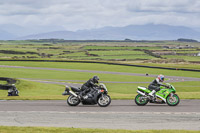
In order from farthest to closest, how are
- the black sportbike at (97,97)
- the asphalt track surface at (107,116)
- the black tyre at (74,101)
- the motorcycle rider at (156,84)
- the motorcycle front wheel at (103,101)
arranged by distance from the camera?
the black tyre at (74,101), the motorcycle rider at (156,84), the motorcycle front wheel at (103,101), the black sportbike at (97,97), the asphalt track surface at (107,116)

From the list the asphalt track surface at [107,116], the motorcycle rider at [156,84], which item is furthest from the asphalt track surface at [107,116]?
the motorcycle rider at [156,84]

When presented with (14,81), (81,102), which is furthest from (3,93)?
(81,102)

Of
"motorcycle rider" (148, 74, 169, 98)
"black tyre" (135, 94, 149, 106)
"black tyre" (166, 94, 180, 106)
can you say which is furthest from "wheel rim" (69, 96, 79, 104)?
"black tyre" (166, 94, 180, 106)

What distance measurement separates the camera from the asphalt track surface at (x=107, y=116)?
15508 mm

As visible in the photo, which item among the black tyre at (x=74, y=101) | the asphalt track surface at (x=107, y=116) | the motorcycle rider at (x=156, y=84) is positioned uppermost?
the motorcycle rider at (x=156, y=84)

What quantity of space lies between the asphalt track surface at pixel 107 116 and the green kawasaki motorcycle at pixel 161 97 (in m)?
0.42

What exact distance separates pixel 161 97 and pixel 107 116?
17.6 ft

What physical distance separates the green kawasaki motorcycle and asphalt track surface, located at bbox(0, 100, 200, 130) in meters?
0.42

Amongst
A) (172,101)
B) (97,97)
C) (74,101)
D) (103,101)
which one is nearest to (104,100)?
(103,101)

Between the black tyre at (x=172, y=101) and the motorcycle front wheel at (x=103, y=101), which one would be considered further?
the black tyre at (x=172, y=101)

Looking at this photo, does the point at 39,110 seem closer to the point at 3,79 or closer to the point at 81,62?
the point at 3,79

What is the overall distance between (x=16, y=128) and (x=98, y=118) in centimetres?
465

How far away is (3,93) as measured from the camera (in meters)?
37.4

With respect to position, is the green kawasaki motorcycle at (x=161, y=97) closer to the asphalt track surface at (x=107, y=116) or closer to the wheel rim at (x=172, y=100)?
the wheel rim at (x=172, y=100)
